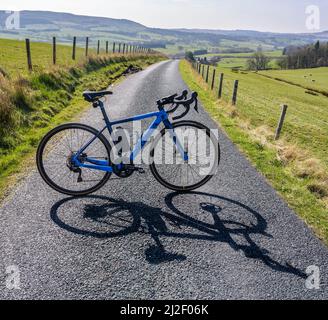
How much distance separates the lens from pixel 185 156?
5.11 m

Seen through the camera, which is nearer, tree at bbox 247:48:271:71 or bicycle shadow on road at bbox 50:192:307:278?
bicycle shadow on road at bbox 50:192:307:278

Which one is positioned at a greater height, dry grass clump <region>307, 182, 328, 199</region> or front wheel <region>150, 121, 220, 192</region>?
front wheel <region>150, 121, 220, 192</region>

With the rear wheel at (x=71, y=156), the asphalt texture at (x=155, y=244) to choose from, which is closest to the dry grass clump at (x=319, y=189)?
the asphalt texture at (x=155, y=244)

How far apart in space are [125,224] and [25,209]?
1.51m

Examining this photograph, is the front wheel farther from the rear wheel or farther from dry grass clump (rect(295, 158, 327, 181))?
dry grass clump (rect(295, 158, 327, 181))

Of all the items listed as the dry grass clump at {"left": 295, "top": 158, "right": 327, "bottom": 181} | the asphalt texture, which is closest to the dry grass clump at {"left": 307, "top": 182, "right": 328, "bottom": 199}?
the dry grass clump at {"left": 295, "top": 158, "right": 327, "bottom": 181}

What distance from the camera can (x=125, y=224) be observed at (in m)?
4.24

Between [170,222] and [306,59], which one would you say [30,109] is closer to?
[170,222]

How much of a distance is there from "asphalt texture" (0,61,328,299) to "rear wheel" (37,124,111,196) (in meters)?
0.20

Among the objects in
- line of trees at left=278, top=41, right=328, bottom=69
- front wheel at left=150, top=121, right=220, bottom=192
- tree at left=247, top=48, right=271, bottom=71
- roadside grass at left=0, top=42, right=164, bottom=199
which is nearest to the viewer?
front wheel at left=150, top=121, right=220, bottom=192

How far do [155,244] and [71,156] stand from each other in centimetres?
203

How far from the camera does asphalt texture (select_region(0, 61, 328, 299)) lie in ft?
10.5

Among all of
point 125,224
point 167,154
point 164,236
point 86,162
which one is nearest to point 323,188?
point 167,154
